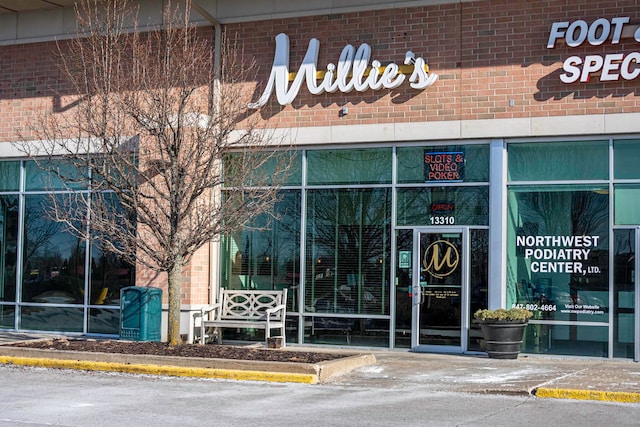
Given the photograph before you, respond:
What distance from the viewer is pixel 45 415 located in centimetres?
1001

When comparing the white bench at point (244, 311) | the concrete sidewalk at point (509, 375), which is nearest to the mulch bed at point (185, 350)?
the concrete sidewalk at point (509, 375)

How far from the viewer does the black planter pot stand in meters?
15.1

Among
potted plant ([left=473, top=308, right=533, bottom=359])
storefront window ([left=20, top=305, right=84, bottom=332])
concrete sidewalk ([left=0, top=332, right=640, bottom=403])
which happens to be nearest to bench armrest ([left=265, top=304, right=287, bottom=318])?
concrete sidewalk ([left=0, top=332, right=640, bottom=403])

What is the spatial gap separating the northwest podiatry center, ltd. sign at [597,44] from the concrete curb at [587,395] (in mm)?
6259

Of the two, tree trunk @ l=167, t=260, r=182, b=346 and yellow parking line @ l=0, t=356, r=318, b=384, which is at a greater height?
tree trunk @ l=167, t=260, r=182, b=346

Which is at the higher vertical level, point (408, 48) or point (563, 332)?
point (408, 48)

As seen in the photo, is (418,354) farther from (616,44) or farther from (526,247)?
(616,44)

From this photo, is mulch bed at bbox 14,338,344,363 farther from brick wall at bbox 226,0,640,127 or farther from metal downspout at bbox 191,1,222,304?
brick wall at bbox 226,0,640,127

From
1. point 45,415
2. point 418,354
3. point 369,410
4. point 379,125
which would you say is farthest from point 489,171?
point 45,415

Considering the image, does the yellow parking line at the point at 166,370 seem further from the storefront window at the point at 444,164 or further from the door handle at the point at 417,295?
the storefront window at the point at 444,164

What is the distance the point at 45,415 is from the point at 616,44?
11146 millimetres

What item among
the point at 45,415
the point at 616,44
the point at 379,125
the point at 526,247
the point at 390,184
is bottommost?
the point at 45,415

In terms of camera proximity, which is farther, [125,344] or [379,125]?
[379,125]

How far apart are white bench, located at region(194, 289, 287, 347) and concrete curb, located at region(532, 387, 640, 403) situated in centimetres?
635
